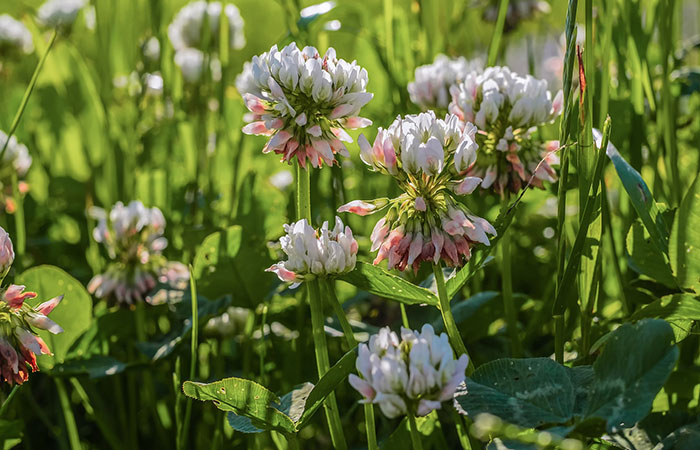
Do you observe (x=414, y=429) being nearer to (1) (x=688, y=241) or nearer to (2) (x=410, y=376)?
(2) (x=410, y=376)

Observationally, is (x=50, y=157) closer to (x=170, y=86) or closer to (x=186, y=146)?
(x=186, y=146)

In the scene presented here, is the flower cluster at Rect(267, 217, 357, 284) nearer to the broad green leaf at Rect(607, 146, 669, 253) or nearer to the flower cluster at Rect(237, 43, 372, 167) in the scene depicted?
the flower cluster at Rect(237, 43, 372, 167)

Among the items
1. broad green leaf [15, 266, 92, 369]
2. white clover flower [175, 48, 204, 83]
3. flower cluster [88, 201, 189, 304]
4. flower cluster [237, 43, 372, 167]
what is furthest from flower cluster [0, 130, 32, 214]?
flower cluster [237, 43, 372, 167]

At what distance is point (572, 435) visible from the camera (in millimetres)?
501

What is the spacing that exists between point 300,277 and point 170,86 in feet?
2.54

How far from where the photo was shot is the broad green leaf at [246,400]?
0.57 m

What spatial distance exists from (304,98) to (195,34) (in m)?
1.28

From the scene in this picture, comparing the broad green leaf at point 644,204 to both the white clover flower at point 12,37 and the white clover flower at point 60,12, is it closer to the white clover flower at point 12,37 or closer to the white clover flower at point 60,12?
A: the white clover flower at point 60,12

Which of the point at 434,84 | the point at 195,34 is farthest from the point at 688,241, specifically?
the point at 195,34

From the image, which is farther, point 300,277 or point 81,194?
point 81,194

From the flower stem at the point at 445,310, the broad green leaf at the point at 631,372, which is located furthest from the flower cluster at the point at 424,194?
the broad green leaf at the point at 631,372

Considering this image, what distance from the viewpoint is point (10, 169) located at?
1.14 m

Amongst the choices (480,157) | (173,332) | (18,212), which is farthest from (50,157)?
(480,157)

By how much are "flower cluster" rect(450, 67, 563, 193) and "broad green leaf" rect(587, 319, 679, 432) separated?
0.26 metres
